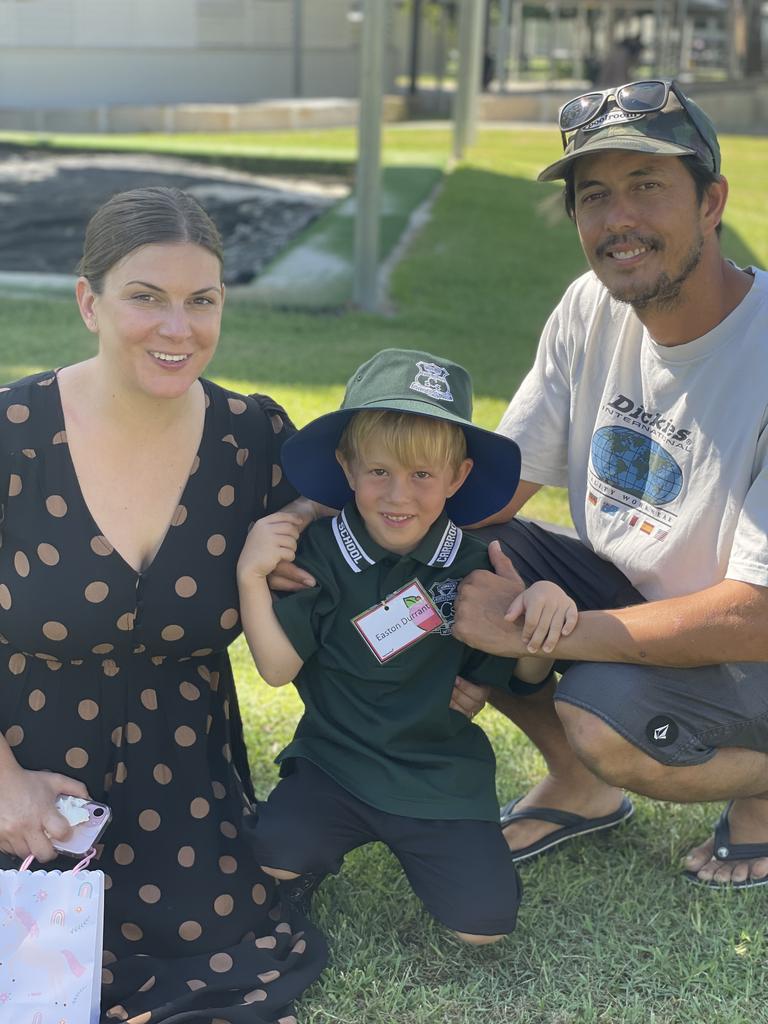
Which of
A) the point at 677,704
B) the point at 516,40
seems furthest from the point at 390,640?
the point at 516,40

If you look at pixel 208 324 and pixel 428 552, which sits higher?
→ pixel 208 324

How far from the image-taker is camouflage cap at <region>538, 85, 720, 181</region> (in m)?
2.58

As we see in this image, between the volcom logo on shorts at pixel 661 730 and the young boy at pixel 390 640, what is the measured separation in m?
0.28

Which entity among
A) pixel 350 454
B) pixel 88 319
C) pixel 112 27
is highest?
pixel 112 27

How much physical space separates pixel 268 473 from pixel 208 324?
0.39m

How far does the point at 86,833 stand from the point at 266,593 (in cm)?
57

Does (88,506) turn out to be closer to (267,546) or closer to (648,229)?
(267,546)

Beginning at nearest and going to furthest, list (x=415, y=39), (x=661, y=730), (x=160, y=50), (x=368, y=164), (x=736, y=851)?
(x=661, y=730) < (x=736, y=851) < (x=368, y=164) < (x=160, y=50) < (x=415, y=39)

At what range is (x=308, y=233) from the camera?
1148 centimetres

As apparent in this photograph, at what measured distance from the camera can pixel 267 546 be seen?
2.53m

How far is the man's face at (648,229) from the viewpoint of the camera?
264cm

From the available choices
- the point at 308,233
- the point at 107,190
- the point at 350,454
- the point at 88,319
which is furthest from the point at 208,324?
the point at 107,190

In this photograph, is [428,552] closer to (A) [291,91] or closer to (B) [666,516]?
(B) [666,516]

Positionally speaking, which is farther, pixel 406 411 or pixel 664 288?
pixel 664 288
